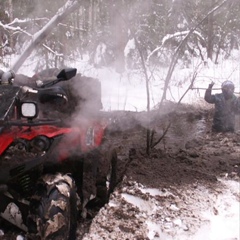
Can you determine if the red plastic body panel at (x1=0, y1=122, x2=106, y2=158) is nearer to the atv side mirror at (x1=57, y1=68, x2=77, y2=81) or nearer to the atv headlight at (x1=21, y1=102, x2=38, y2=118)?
the atv headlight at (x1=21, y1=102, x2=38, y2=118)

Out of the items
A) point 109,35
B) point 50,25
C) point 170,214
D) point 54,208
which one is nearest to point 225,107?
point 170,214

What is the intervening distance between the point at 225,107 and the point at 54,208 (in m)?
5.17

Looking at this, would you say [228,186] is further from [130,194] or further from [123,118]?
[123,118]

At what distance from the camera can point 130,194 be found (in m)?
4.06

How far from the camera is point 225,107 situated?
6910 millimetres

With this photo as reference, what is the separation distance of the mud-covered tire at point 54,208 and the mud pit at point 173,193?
1.59 feet

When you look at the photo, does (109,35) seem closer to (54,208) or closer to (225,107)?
(225,107)

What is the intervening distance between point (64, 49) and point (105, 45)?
4.43ft

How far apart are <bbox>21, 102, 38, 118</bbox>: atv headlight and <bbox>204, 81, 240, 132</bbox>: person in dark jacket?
195 inches

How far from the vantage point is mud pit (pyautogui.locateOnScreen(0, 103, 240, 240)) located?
3.45 metres

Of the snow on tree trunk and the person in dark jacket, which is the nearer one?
the person in dark jacket

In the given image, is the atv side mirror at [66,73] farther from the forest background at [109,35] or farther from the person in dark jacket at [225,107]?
the person in dark jacket at [225,107]

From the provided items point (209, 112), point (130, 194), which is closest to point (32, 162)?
point (130, 194)

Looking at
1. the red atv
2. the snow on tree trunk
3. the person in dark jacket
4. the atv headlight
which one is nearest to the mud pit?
the person in dark jacket
